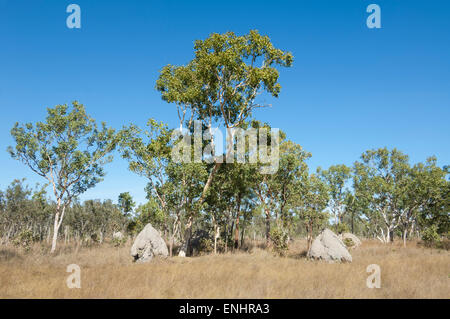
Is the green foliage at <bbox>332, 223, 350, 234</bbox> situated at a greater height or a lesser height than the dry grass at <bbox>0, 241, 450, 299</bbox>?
lesser

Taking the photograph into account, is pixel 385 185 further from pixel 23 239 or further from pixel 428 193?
pixel 23 239

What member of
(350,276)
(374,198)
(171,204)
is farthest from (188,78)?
(374,198)

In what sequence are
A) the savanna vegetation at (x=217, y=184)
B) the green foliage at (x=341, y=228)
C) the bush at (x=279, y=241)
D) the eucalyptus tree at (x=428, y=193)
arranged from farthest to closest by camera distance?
the green foliage at (x=341, y=228) → the eucalyptus tree at (x=428, y=193) → the bush at (x=279, y=241) → the savanna vegetation at (x=217, y=184)

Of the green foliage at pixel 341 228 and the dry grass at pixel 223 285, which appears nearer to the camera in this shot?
the dry grass at pixel 223 285

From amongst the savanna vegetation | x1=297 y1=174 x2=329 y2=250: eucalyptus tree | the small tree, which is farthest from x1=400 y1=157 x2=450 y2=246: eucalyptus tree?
the small tree

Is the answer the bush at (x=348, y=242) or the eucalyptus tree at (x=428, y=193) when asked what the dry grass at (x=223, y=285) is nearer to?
the bush at (x=348, y=242)

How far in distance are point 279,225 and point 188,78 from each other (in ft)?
52.9

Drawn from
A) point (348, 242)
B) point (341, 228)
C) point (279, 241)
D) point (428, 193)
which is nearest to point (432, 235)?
point (428, 193)

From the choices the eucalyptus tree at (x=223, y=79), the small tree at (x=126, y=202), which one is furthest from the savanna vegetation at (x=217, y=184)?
the small tree at (x=126, y=202)

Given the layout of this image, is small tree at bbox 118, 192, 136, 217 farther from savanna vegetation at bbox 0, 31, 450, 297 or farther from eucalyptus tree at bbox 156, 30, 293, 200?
eucalyptus tree at bbox 156, 30, 293, 200

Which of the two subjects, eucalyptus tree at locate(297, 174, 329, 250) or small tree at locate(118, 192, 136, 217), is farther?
small tree at locate(118, 192, 136, 217)

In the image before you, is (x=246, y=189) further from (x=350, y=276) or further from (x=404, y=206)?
(x=404, y=206)

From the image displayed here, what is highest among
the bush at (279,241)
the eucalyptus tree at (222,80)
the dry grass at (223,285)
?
the eucalyptus tree at (222,80)

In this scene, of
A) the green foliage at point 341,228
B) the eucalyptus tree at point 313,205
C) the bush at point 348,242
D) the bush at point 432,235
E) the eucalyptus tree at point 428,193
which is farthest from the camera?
the green foliage at point 341,228
